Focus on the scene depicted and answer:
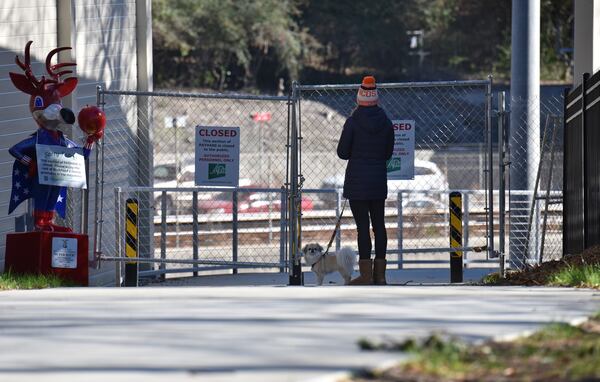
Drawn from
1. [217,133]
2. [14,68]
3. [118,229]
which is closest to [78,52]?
[14,68]

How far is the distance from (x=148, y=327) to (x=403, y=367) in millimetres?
2037

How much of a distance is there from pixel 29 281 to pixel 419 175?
16172 mm

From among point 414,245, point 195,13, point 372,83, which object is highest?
point 195,13

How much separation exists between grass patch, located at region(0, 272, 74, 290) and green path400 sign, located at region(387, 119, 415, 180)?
3.81 metres

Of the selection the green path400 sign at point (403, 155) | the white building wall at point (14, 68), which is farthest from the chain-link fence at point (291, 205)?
the white building wall at point (14, 68)

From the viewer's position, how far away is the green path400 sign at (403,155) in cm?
1376

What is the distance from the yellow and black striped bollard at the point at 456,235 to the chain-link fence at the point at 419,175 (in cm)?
18

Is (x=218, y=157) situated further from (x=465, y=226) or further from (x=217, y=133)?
(x=465, y=226)

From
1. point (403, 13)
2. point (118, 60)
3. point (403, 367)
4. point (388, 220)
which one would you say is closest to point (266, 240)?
point (388, 220)

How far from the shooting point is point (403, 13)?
189 feet

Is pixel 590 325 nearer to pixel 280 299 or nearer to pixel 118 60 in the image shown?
pixel 280 299

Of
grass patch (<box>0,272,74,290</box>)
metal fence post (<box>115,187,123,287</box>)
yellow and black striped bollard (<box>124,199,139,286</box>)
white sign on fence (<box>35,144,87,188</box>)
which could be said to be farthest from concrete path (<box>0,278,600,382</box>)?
metal fence post (<box>115,187,123,287</box>)

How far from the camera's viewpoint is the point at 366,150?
40.1ft

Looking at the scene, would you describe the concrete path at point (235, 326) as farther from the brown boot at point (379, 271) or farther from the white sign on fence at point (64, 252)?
the brown boot at point (379, 271)
